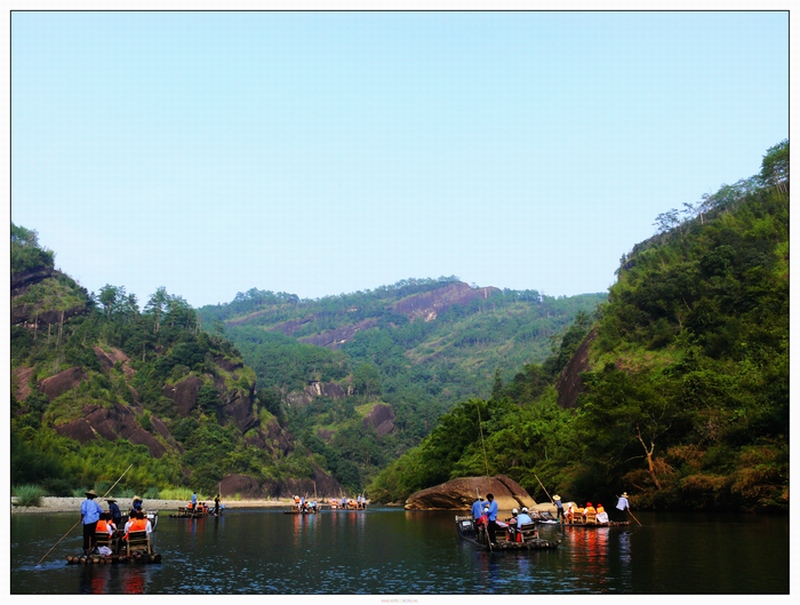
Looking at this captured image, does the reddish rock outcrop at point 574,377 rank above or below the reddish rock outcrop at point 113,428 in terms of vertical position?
above

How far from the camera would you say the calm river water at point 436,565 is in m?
18.6

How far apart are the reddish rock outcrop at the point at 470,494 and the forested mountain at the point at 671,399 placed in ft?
9.08

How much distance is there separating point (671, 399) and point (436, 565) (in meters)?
27.2

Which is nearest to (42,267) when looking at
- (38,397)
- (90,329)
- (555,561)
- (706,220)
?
(90,329)

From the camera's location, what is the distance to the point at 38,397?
311 feet

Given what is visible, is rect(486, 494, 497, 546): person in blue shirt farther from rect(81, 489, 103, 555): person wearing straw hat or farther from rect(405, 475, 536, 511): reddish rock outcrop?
rect(405, 475, 536, 511): reddish rock outcrop

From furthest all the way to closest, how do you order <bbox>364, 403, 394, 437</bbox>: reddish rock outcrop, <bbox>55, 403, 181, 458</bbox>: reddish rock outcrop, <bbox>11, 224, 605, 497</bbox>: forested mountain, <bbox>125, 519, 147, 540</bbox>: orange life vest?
<bbox>364, 403, 394, 437</bbox>: reddish rock outcrop
<bbox>55, 403, 181, 458</bbox>: reddish rock outcrop
<bbox>11, 224, 605, 497</bbox>: forested mountain
<bbox>125, 519, 147, 540</bbox>: orange life vest

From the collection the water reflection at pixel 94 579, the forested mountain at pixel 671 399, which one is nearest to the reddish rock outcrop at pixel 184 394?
the forested mountain at pixel 671 399

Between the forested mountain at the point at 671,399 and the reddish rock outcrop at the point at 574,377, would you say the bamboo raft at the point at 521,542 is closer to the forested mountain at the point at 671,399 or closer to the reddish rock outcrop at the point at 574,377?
the forested mountain at the point at 671,399

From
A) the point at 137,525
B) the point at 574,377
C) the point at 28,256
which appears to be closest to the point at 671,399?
the point at 137,525

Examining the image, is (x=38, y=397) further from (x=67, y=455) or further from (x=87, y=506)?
(x=87, y=506)

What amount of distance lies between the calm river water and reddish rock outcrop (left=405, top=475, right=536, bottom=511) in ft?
59.6

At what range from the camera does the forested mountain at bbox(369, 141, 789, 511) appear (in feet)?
135

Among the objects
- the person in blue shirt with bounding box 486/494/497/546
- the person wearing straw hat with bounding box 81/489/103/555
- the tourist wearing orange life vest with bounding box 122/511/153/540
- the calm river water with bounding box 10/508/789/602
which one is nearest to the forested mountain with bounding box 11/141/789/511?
the calm river water with bounding box 10/508/789/602
